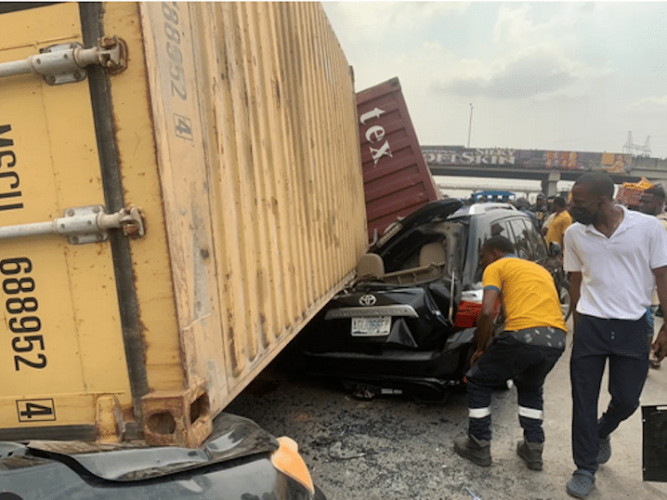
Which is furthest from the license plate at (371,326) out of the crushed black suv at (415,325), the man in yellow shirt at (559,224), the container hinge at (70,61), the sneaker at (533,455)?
the man in yellow shirt at (559,224)

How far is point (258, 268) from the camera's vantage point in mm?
2357

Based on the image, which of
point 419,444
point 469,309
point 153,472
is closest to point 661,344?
point 469,309

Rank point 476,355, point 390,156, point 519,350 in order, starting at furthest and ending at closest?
point 390,156
point 476,355
point 519,350

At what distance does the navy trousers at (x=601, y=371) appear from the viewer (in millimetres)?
2623

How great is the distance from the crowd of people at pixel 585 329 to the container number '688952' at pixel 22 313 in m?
2.57

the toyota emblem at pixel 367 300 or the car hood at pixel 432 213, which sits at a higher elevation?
the car hood at pixel 432 213

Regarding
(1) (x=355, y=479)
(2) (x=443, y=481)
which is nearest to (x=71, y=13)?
(1) (x=355, y=479)

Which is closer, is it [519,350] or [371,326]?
[519,350]

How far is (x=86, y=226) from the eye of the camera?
153 cm

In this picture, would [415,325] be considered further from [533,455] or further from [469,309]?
[533,455]

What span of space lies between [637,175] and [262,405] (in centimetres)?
5362

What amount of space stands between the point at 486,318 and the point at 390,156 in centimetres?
396

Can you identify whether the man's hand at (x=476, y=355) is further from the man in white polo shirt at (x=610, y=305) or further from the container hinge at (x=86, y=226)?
the container hinge at (x=86, y=226)

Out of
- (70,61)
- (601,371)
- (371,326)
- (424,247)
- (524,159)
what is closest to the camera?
(70,61)
